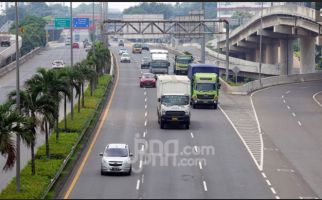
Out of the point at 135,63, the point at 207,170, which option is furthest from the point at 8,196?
the point at 135,63

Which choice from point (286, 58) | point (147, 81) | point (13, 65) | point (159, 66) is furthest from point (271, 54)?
point (147, 81)

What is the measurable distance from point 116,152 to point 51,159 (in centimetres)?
418

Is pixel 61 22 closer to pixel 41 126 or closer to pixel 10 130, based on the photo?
pixel 41 126

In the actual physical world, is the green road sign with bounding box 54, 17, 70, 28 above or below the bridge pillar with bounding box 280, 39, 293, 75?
above

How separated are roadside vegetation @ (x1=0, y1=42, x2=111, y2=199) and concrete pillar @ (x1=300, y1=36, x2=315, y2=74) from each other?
200 ft

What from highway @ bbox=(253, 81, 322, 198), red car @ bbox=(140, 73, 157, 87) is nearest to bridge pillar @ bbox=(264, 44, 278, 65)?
highway @ bbox=(253, 81, 322, 198)

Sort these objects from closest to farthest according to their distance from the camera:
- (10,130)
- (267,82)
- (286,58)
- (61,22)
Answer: (10,130) < (267,82) < (286,58) < (61,22)

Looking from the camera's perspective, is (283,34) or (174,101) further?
(283,34)

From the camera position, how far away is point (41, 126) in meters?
44.4

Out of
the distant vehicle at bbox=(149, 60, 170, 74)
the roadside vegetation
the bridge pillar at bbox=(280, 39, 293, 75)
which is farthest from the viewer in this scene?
the bridge pillar at bbox=(280, 39, 293, 75)

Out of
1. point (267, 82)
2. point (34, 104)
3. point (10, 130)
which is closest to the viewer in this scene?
point (10, 130)

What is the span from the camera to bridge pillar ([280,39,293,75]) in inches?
5335

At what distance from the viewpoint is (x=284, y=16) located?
120m

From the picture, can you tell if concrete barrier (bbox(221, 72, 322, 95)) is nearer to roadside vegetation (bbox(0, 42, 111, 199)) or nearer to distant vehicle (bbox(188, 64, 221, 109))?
distant vehicle (bbox(188, 64, 221, 109))
